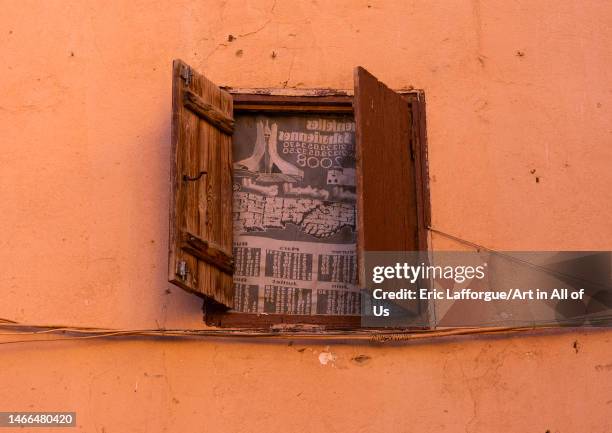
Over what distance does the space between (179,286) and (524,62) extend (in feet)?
6.90

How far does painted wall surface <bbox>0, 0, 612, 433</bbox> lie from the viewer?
14.7 feet

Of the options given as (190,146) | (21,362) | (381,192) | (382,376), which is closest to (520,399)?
(382,376)

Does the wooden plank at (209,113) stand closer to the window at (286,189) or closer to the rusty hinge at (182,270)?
the window at (286,189)

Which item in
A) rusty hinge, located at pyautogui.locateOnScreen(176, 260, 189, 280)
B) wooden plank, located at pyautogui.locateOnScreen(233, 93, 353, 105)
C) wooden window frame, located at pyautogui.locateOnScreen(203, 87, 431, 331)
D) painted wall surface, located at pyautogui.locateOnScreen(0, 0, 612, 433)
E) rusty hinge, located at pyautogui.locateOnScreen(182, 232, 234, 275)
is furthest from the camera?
wooden plank, located at pyautogui.locateOnScreen(233, 93, 353, 105)

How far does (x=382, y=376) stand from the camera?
452 centimetres

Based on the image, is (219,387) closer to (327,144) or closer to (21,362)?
(21,362)

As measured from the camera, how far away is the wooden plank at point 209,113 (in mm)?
4579

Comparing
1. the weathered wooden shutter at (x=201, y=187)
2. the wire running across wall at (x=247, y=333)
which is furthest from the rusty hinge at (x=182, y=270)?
the wire running across wall at (x=247, y=333)

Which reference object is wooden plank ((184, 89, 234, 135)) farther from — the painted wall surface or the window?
the painted wall surface

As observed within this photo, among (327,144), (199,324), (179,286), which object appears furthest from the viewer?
(327,144)

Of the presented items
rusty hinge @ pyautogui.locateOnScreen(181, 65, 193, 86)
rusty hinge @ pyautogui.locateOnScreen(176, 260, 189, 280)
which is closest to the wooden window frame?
rusty hinge @ pyautogui.locateOnScreen(181, 65, 193, 86)

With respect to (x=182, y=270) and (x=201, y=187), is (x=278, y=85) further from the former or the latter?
(x=182, y=270)

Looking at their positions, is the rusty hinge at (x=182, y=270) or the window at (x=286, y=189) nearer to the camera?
the rusty hinge at (x=182, y=270)

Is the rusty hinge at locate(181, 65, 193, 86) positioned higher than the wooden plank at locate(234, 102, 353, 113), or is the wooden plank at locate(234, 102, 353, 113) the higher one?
the rusty hinge at locate(181, 65, 193, 86)
